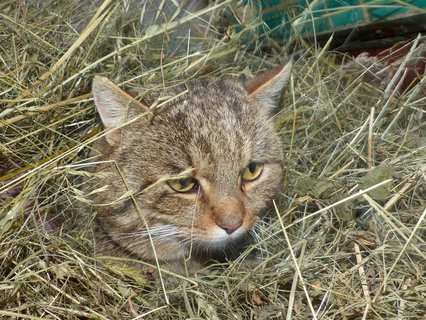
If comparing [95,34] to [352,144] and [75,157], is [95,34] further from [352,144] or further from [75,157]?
[352,144]

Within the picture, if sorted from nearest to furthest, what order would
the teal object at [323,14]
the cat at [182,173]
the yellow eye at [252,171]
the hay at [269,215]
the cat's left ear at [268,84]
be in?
the hay at [269,215], the cat at [182,173], the yellow eye at [252,171], the cat's left ear at [268,84], the teal object at [323,14]

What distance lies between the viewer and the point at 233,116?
9.64 ft

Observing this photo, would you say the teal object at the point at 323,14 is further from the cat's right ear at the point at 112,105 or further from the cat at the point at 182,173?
the cat's right ear at the point at 112,105

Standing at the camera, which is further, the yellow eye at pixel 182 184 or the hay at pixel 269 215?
the yellow eye at pixel 182 184

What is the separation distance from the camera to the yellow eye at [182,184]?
2748 millimetres

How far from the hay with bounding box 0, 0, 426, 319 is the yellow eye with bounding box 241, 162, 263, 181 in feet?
0.79

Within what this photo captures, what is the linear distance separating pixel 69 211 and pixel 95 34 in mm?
1019

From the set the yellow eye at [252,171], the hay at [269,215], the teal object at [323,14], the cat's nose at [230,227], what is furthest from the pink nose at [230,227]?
the teal object at [323,14]

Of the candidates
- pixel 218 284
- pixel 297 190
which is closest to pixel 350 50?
pixel 297 190

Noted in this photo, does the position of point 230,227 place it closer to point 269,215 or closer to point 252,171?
point 252,171

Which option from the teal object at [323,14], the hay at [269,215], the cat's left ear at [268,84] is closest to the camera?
the hay at [269,215]

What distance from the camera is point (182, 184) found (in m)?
2.75

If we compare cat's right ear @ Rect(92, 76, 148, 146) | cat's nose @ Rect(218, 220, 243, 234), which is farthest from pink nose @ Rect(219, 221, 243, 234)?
cat's right ear @ Rect(92, 76, 148, 146)

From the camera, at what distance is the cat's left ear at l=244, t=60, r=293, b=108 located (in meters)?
3.06
